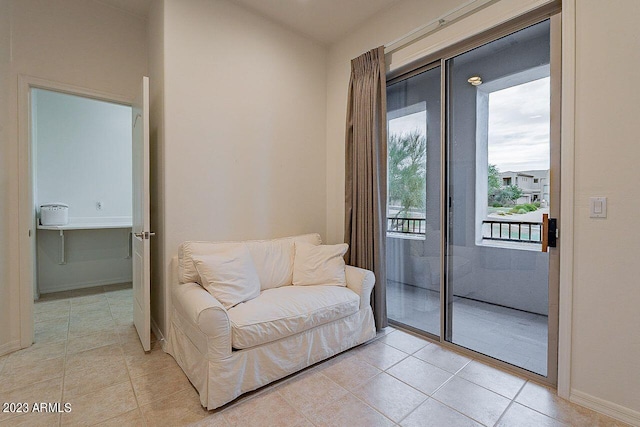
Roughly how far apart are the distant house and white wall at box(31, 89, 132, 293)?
4440 mm

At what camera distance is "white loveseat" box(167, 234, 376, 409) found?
5.38ft

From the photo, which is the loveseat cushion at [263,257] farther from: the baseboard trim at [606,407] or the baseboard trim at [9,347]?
the baseboard trim at [606,407]

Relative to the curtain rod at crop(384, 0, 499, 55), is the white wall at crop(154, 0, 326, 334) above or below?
below

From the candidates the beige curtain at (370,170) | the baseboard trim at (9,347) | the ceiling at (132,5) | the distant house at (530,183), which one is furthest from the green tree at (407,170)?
the baseboard trim at (9,347)

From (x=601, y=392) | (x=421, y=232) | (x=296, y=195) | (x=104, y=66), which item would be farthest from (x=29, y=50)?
(x=601, y=392)

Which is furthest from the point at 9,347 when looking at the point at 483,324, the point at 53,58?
the point at 483,324

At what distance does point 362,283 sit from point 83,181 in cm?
422

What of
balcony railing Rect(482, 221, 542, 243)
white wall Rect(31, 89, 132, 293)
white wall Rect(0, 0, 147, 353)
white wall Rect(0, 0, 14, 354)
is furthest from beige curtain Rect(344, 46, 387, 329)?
white wall Rect(31, 89, 132, 293)

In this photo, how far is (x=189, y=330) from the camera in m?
1.93

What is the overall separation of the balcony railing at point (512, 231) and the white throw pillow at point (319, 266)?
117 cm

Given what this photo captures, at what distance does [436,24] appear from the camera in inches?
91.0

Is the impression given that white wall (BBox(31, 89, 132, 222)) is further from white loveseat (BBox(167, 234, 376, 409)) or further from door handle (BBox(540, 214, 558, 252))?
door handle (BBox(540, 214, 558, 252))

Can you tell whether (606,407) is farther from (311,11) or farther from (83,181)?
(83,181)

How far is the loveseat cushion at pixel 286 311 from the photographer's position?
1.74 metres
